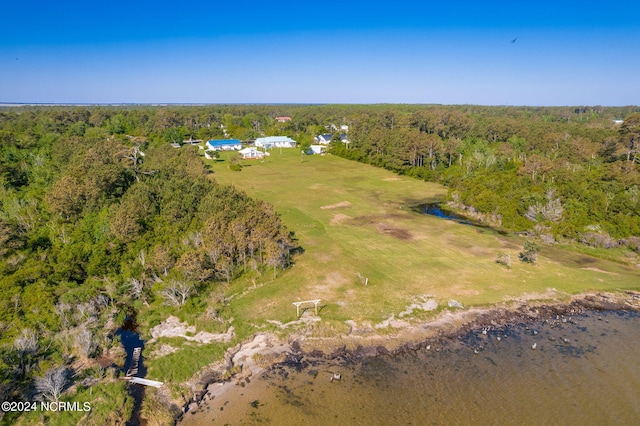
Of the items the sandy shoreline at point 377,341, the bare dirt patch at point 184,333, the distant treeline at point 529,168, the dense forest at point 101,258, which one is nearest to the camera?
the sandy shoreline at point 377,341

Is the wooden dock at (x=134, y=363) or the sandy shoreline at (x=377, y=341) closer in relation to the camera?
the wooden dock at (x=134, y=363)

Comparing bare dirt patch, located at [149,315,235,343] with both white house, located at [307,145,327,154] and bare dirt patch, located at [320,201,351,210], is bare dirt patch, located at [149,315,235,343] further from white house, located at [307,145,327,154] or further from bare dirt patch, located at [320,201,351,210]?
white house, located at [307,145,327,154]

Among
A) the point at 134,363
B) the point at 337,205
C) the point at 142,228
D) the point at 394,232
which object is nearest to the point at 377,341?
the point at 134,363

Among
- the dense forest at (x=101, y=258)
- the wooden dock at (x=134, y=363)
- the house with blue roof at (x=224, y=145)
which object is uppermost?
the house with blue roof at (x=224, y=145)

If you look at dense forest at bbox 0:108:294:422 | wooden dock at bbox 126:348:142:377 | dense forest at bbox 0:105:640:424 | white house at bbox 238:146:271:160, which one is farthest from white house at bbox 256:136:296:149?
wooden dock at bbox 126:348:142:377

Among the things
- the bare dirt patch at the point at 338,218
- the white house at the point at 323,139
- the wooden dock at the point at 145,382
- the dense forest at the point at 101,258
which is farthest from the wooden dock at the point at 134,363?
the white house at the point at 323,139

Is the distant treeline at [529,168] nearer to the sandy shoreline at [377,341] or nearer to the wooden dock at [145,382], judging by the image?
the sandy shoreline at [377,341]
